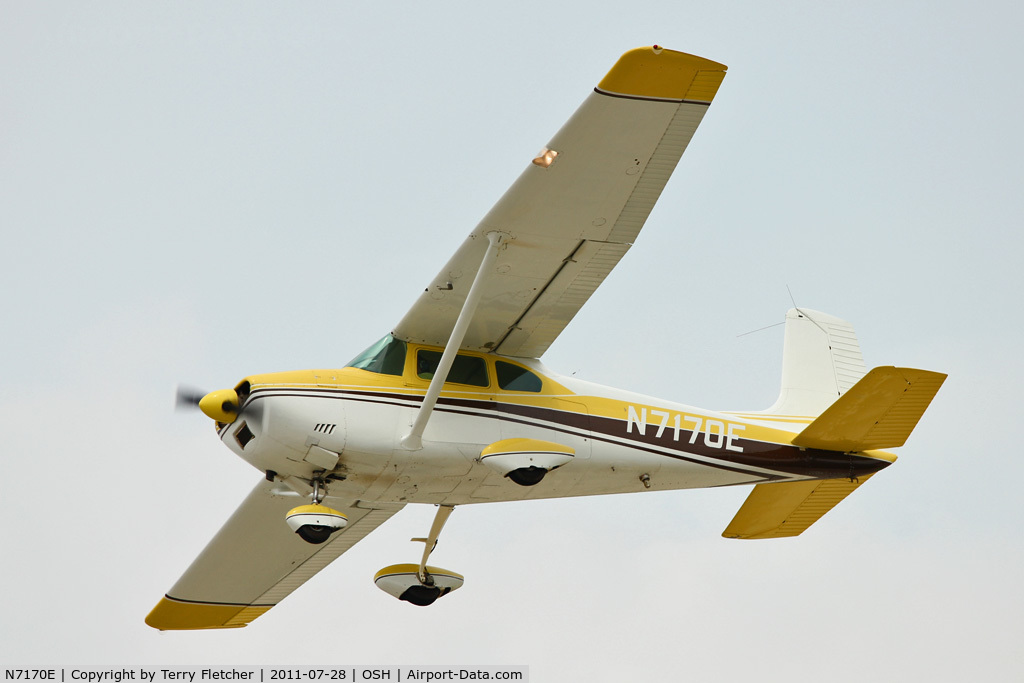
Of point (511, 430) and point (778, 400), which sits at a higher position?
point (778, 400)

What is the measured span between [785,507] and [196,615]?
748 cm

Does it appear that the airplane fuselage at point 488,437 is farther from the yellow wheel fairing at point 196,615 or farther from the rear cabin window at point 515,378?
the yellow wheel fairing at point 196,615

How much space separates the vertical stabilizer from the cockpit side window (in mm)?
4840

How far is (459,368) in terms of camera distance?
12367mm

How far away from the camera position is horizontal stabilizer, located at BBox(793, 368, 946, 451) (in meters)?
12.1

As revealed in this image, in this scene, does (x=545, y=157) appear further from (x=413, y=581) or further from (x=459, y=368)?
(x=413, y=581)

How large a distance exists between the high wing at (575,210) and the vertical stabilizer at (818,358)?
3643mm

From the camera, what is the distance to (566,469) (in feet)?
41.0

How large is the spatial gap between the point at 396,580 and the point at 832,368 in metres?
5.72

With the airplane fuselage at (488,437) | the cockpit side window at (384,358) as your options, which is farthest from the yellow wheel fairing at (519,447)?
the cockpit side window at (384,358)

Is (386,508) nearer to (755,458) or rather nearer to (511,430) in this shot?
(511,430)

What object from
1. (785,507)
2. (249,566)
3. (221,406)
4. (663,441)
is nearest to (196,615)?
(249,566)

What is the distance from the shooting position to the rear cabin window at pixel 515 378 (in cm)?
1248

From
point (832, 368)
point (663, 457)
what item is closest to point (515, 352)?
point (663, 457)
